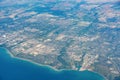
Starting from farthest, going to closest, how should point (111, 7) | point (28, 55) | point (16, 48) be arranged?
point (111, 7) → point (16, 48) → point (28, 55)

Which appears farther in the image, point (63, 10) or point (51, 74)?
point (63, 10)

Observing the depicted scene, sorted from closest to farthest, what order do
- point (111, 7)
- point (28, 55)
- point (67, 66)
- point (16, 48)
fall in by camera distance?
point (67, 66)
point (28, 55)
point (16, 48)
point (111, 7)

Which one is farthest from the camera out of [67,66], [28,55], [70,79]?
[28,55]

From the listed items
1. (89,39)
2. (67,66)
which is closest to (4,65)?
(67,66)

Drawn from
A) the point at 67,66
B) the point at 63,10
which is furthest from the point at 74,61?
the point at 63,10

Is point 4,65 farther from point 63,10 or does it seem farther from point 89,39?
point 63,10

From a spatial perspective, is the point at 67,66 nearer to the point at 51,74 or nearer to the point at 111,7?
the point at 51,74
